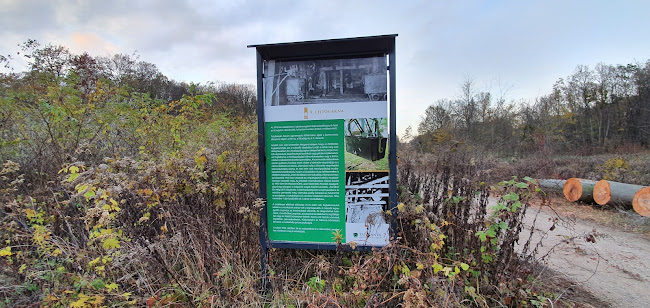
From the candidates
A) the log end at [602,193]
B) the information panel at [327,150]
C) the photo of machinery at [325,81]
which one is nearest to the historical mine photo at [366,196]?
the information panel at [327,150]

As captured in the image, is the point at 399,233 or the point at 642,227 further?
the point at 642,227

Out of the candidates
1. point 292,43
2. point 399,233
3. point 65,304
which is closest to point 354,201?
point 399,233

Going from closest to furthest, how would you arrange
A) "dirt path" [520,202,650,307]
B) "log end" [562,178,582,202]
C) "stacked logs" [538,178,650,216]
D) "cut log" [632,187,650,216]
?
"dirt path" [520,202,650,307], "cut log" [632,187,650,216], "stacked logs" [538,178,650,216], "log end" [562,178,582,202]

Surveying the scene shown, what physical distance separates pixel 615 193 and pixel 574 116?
25.6 metres

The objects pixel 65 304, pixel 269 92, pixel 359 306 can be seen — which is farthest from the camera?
pixel 269 92

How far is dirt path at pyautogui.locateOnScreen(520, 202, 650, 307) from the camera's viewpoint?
3193mm

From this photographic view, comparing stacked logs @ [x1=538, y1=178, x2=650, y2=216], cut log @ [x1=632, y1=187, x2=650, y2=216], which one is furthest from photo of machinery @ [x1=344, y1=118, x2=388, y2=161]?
cut log @ [x1=632, y1=187, x2=650, y2=216]

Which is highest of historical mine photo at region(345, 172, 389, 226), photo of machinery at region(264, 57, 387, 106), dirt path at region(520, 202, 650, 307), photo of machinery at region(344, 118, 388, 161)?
photo of machinery at region(264, 57, 387, 106)

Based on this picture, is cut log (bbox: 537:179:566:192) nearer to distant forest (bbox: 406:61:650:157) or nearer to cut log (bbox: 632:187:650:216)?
cut log (bbox: 632:187:650:216)

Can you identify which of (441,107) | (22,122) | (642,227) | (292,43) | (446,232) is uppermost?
(441,107)

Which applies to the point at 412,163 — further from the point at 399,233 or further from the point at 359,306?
the point at 359,306

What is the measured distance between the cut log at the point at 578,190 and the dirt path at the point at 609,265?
8.27 feet

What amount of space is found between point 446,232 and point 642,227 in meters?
6.07

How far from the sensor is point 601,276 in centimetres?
377
